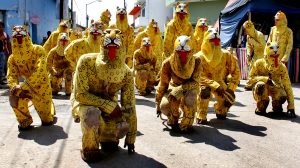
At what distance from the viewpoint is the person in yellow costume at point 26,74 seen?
6.31 m

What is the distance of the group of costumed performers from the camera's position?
4.68 meters

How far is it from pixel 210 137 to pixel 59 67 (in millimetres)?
5581

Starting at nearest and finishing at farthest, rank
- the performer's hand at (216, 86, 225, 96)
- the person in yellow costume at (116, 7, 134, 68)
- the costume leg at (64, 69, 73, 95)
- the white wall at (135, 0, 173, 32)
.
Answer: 1. the performer's hand at (216, 86, 225, 96)
2. the costume leg at (64, 69, 73, 95)
3. the person in yellow costume at (116, 7, 134, 68)
4. the white wall at (135, 0, 173, 32)

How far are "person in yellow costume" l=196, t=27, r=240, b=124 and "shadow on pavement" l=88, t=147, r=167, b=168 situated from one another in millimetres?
2103

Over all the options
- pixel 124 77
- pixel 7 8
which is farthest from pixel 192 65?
pixel 7 8

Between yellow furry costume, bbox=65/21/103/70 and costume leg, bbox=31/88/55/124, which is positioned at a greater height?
yellow furry costume, bbox=65/21/103/70

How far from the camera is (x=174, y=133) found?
6258 millimetres

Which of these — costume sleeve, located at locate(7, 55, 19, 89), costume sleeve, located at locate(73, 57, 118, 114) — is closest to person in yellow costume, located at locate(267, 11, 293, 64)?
costume sleeve, located at locate(7, 55, 19, 89)

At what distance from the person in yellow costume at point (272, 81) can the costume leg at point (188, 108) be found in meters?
2.03

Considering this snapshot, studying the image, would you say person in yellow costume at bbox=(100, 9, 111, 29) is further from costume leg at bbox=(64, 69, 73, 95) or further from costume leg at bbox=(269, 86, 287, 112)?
costume leg at bbox=(269, 86, 287, 112)

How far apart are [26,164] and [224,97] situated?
145 inches

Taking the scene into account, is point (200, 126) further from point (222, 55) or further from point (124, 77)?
point (124, 77)

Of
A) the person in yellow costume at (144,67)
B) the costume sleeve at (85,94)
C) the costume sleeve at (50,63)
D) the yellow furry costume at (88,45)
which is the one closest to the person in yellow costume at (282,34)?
the person in yellow costume at (144,67)

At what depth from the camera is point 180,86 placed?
6230 mm
